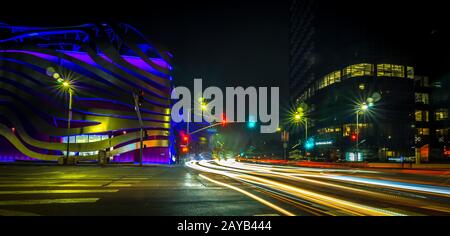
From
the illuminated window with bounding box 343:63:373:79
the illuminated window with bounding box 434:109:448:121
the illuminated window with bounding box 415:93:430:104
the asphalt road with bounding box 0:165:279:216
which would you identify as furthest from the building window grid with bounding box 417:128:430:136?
the asphalt road with bounding box 0:165:279:216

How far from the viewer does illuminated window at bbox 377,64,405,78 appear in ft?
237

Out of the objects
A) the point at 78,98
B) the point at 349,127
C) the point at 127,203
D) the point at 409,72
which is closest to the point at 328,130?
the point at 349,127

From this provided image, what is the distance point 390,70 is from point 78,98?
62.7 meters

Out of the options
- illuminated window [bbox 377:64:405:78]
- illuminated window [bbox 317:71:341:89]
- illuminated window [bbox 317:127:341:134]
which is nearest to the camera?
illuminated window [bbox 377:64:405:78]

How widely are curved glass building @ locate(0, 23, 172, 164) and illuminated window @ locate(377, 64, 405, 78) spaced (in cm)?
4781

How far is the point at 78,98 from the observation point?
49.6 m

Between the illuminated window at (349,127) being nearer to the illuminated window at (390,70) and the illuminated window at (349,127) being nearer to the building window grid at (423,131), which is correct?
the illuminated window at (390,70)

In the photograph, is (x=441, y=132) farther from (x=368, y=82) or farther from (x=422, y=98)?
(x=368, y=82)

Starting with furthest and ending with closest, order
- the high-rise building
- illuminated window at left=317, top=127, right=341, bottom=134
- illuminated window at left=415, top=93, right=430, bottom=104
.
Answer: illuminated window at left=415, top=93, right=430, bottom=104, illuminated window at left=317, top=127, right=341, bottom=134, the high-rise building

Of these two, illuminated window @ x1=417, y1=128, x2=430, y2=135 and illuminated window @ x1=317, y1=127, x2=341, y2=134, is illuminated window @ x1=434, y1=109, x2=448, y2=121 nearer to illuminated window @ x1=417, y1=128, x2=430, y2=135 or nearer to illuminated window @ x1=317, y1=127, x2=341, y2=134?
illuminated window @ x1=417, y1=128, x2=430, y2=135

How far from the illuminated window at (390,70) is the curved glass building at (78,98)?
47.8m
